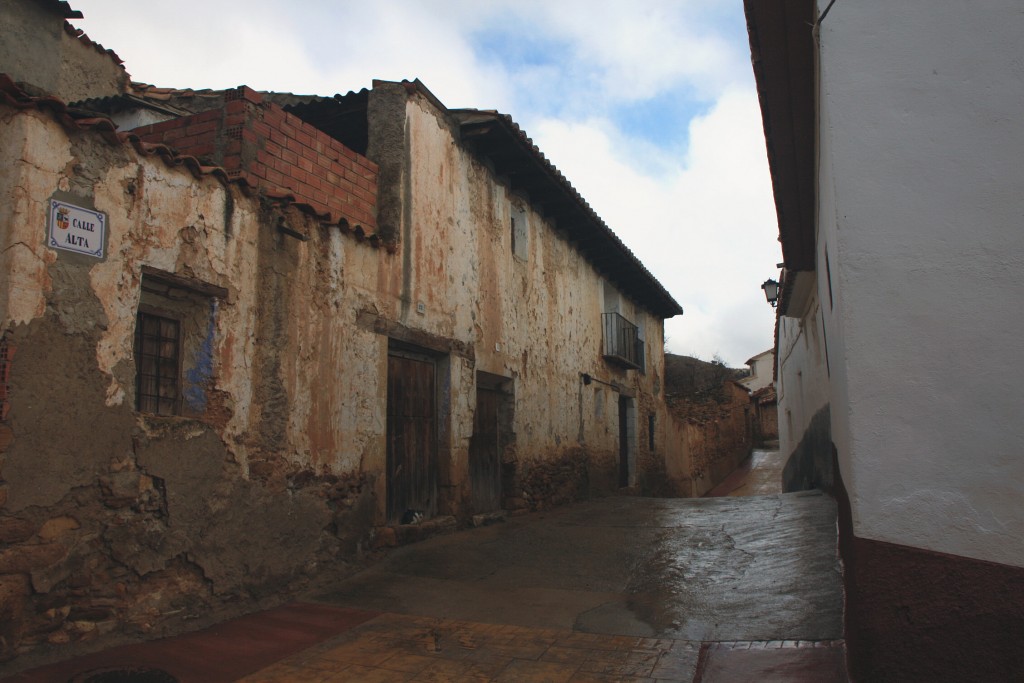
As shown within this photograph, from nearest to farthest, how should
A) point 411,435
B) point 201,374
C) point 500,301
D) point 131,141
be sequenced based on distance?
point 131,141, point 201,374, point 411,435, point 500,301

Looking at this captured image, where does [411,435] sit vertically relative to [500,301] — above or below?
below

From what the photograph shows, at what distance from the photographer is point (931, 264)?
3031 mm

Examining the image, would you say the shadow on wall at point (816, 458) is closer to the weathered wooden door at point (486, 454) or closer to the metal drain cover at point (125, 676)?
the weathered wooden door at point (486, 454)

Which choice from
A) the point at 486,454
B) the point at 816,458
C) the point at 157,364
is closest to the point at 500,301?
the point at 486,454

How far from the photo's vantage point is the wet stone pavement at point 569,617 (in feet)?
13.0

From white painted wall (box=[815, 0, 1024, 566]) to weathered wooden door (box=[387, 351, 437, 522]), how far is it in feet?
16.3

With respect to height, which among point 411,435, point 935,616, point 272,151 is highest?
point 272,151

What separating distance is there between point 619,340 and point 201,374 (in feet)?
34.8

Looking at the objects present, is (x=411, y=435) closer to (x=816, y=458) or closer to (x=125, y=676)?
(x=125, y=676)

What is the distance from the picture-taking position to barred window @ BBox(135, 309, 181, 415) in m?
Result: 4.86

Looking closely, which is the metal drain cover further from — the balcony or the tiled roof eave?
the balcony

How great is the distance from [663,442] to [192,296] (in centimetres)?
1444

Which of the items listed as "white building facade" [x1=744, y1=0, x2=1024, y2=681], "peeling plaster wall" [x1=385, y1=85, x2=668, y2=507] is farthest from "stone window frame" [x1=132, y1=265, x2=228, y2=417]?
"white building facade" [x1=744, y1=0, x2=1024, y2=681]

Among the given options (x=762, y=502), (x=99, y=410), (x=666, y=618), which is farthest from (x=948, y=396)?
(x=762, y=502)
